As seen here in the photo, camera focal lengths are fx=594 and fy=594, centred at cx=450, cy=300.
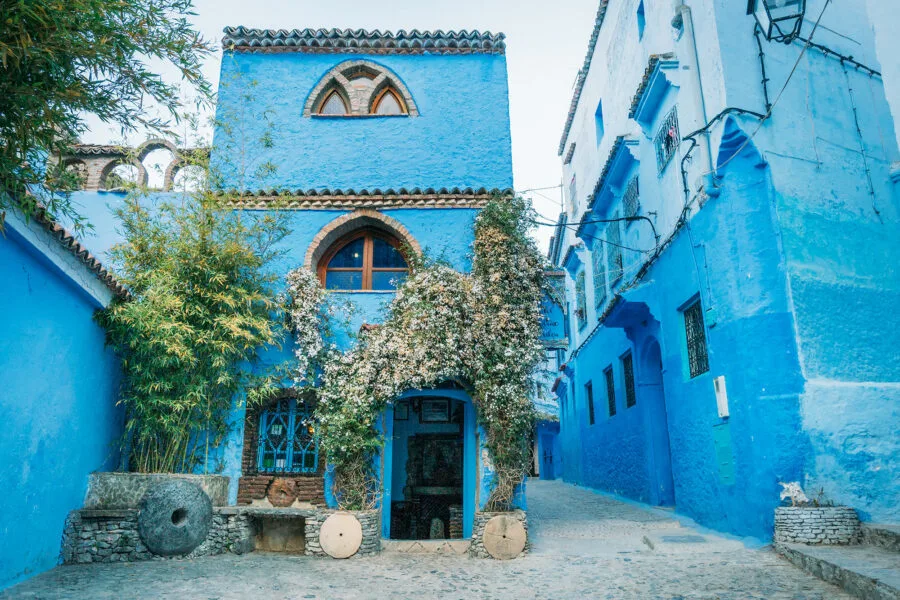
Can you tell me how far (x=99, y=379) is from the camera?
7988mm

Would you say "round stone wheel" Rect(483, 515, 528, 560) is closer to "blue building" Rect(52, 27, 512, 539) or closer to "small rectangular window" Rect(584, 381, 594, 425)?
"blue building" Rect(52, 27, 512, 539)

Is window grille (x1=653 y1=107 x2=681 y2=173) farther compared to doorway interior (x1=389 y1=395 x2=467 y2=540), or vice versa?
doorway interior (x1=389 y1=395 x2=467 y2=540)

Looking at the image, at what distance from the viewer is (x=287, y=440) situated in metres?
8.93

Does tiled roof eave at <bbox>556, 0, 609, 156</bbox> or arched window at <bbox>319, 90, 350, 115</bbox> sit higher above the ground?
tiled roof eave at <bbox>556, 0, 609, 156</bbox>

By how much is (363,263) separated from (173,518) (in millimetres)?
4566

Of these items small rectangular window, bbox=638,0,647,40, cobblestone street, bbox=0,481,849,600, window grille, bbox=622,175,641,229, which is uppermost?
small rectangular window, bbox=638,0,647,40

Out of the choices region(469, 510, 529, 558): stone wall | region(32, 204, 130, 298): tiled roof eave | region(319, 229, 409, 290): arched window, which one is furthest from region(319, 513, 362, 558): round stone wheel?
region(32, 204, 130, 298): tiled roof eave

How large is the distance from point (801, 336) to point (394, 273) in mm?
5800

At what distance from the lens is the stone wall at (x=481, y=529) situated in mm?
7414

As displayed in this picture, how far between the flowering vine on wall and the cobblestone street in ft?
3.44

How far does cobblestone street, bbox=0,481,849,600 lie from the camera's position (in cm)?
574

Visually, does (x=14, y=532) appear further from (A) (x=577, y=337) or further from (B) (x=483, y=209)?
(A) (x=577, y=337)

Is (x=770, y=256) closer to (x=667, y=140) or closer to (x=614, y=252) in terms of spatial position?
(x=667, y=140)

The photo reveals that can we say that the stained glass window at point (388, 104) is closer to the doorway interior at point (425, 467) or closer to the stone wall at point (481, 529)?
the doorway interior at point (425, 467)
